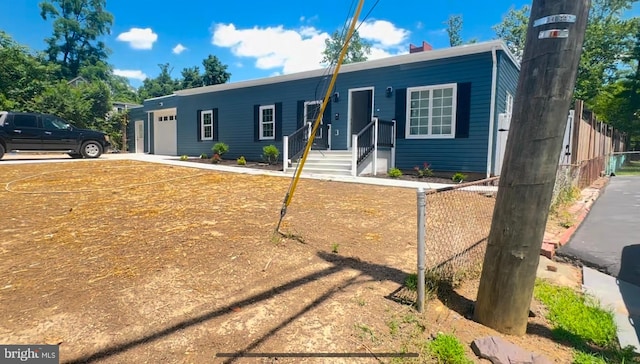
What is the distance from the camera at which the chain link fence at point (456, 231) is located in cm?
314

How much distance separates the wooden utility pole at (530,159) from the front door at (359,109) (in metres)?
9.46

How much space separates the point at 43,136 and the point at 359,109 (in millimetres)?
10985

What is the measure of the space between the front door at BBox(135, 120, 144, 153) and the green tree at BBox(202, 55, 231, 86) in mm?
16199

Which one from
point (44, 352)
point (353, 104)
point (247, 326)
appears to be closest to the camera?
point (44, 352)

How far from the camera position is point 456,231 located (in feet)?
14.7

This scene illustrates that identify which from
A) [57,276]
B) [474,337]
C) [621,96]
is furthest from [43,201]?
[621,96]

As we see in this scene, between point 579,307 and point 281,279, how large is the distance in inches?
101

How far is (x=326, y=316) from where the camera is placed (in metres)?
2.34

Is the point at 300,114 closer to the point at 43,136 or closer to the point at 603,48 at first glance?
the point at 43,136

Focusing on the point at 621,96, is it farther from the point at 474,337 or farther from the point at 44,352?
the point at 44,352

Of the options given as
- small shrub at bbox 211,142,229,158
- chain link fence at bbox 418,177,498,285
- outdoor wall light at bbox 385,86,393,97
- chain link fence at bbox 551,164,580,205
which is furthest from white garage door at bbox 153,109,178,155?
chain link fence at bbox 551,164,580,205

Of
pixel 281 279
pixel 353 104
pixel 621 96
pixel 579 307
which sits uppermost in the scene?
pixel 621 96

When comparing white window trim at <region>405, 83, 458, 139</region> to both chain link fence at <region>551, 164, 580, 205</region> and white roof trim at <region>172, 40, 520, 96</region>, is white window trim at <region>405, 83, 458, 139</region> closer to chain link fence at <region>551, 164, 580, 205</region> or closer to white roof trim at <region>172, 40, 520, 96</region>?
white roof trim at <region>172, 40, 520, 96</region>

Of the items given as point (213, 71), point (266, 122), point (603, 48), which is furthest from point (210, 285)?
point (213, 71)
